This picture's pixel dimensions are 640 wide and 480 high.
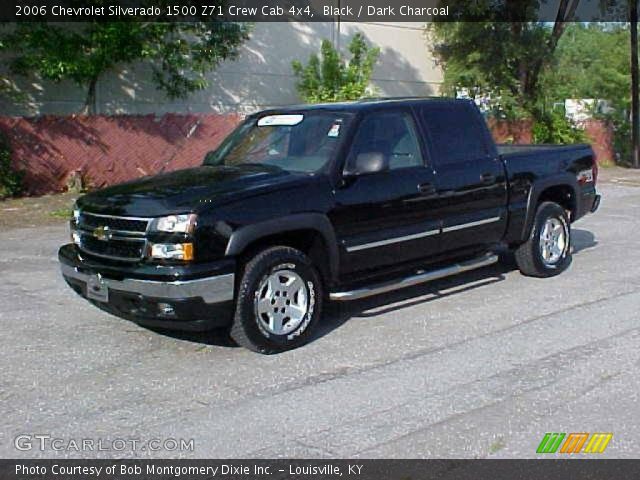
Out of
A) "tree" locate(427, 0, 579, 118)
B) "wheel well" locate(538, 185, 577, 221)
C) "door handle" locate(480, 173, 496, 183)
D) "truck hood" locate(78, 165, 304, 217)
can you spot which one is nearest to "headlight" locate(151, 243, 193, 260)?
"truck hood" locate(78, 165, 304, 217)

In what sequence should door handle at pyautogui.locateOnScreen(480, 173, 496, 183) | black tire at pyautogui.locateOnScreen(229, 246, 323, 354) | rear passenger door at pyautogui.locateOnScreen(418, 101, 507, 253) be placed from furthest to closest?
door handle at pyautogui.locateOnScreen(480, 173, 496, 183), rear passenger door at pyautogui.locateOnScreen(418, 101, 507, 253), black tire at pyautogui.locateOnScreen(229, 246, 323, 354)

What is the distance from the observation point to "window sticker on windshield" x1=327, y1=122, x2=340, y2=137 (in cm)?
678

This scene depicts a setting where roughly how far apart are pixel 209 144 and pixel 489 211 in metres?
12.1

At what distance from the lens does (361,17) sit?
82.2 feet

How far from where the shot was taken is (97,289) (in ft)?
20.0

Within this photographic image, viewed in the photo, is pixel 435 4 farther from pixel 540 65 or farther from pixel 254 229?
pixel 254 229

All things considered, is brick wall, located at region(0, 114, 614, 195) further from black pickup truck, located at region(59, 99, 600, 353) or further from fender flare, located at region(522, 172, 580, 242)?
fender flare, located at region(522, 172, 580, 242)

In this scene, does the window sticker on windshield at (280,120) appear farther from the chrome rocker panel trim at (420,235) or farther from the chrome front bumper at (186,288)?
the chrome front bumper at (186,288)

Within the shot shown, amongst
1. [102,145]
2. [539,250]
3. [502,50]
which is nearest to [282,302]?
[539,250]

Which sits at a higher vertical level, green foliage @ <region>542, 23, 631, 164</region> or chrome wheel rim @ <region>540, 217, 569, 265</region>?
green foliage @ <region>542, 23, 631, 164</region>

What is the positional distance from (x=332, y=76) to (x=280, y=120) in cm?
1487

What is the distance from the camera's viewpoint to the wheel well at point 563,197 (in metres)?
8.83

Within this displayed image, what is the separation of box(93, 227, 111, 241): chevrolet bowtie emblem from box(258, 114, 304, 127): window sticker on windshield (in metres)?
1.94
